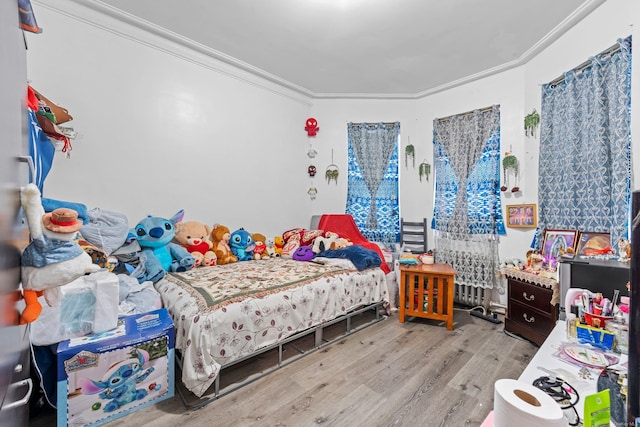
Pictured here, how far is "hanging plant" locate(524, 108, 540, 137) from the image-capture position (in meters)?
2.64

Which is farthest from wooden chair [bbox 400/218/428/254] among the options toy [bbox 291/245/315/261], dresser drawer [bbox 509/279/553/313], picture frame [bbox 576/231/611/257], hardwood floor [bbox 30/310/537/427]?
picture frame [bbox 576/231/611/257]

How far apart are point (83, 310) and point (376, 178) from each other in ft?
10.7

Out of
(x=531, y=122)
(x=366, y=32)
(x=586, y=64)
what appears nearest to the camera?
(x=586, y=64)

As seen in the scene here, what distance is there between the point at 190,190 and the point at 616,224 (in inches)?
144

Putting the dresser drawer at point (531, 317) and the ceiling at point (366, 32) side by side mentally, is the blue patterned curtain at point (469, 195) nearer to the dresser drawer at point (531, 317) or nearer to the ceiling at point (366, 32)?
the dresser drawer at point (531, 317)

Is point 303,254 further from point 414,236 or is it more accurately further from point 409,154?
point 409,154

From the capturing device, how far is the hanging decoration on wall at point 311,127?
375cm

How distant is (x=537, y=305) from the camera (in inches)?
87.0

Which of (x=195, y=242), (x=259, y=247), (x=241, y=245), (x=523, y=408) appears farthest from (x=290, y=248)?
(x=523, y=408)

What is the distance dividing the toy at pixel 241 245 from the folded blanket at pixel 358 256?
86cm

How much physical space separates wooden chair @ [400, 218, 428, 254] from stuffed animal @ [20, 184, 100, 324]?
344 centimetres

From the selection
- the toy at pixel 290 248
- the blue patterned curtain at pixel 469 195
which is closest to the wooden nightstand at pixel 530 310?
the blue patterned curtain at pixel 469 195

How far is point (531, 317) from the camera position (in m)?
2.27

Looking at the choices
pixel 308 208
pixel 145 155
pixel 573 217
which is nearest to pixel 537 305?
pixel 573 217
